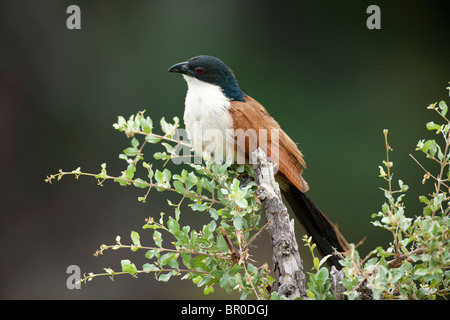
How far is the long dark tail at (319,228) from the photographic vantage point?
1.67 meters

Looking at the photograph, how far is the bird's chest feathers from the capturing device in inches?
70.2

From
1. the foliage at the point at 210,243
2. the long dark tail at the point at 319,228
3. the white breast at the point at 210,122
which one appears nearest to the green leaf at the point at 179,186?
the foliage at the point at 210,243

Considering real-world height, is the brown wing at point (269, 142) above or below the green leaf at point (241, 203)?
above

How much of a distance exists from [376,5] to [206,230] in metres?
3.00

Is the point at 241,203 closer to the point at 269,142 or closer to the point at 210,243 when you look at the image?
the point at 210,243

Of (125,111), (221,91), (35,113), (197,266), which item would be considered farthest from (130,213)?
(197,266)

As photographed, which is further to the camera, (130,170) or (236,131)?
(236,131)

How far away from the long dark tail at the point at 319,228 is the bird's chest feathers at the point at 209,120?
323mm

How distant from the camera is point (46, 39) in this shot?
13.5 ft

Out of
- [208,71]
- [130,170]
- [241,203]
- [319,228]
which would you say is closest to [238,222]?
[241,203]

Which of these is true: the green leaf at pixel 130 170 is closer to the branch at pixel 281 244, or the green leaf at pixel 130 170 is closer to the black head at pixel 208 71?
the branch at pixel 281 244

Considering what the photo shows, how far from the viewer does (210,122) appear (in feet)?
5.95

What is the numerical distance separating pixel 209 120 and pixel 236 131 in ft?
0.34

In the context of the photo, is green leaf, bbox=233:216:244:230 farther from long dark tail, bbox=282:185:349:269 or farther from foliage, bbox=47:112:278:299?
long dark tail, bbox=282:185:349:269
